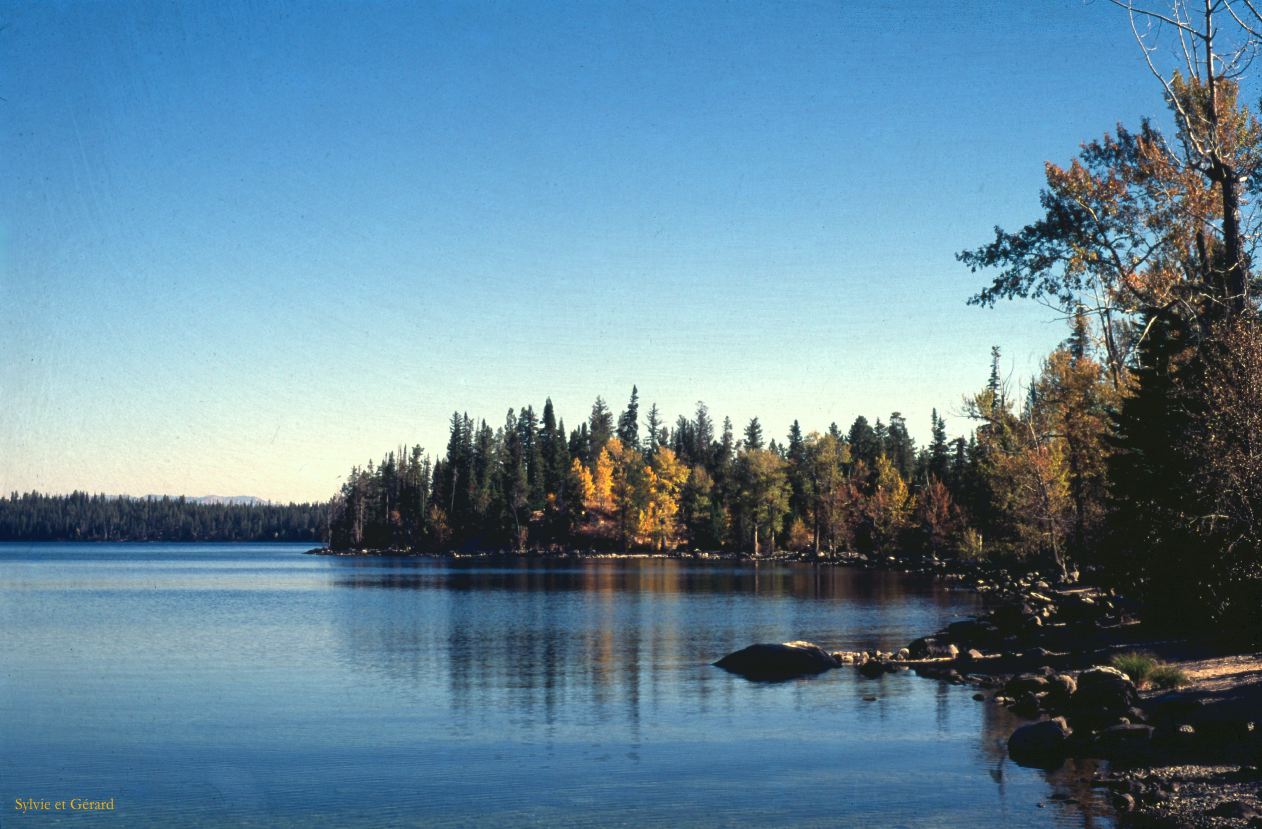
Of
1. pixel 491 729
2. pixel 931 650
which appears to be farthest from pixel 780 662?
pixel 491 729

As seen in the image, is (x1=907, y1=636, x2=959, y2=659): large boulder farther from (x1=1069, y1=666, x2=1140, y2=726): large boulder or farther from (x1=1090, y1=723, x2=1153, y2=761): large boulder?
(x1=1090, y1=723, x2=1153, y2=761): large boulder

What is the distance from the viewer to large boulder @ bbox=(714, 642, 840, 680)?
34.2 meters

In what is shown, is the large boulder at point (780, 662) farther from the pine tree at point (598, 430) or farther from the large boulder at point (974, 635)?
the pine tree at point (598, 430)

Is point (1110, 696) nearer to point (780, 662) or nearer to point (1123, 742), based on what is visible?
point (1123, 742)

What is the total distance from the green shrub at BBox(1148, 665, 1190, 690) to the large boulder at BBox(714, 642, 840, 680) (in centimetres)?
1148

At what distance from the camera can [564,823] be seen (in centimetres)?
A: 1780

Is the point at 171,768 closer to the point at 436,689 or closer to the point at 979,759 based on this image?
the point at 436,689

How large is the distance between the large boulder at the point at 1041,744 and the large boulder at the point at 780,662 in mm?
12255

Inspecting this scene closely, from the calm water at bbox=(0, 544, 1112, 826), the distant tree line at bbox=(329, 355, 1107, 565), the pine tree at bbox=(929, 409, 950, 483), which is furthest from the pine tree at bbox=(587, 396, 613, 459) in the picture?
the calm water at bbox=(0, 544, 1112, 826)

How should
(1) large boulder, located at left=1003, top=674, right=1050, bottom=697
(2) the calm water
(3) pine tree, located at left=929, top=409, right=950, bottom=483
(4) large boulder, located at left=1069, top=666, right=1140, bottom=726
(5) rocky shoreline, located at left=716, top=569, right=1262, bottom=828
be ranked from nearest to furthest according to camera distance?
(5) rocky shoreline, located at left=716, top=569, right=1262, bottom=828, (2) the calm water, (4) large boulder, located at left=1069, top=666, right=1140, bottom=726, (1) large boulder, located at left=1003, top=674, right=1050, bottom=697, (3) pine tree, located at left=929, top=409, right=950, bottom=483

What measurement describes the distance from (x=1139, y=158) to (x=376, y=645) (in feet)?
116

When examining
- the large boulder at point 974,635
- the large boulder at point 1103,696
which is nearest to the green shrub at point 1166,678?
the large boulder at point 1103,696

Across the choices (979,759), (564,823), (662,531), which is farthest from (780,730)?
(662,531)

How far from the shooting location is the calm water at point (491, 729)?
61.7 feet
